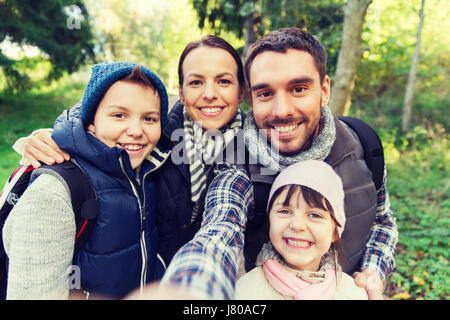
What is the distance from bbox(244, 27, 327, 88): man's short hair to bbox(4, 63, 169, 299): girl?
2.21 ft

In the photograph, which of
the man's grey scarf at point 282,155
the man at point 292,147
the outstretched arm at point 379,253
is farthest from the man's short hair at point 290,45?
the outstretched arm at point 379,253

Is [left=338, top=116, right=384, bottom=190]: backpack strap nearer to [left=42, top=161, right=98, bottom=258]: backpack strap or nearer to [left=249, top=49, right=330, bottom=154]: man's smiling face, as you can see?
[left=249, top=49, right=330, bottom=154]: man's smiling face

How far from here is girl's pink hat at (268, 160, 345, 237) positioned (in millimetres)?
1566

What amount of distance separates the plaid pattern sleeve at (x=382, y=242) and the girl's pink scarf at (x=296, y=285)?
49 cm

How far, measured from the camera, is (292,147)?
1.84 meters

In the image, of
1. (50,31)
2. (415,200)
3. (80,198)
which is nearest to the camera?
(80,198)

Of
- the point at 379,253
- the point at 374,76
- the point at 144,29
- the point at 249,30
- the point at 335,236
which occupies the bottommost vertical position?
the point at 379,253

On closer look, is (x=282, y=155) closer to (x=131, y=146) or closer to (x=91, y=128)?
(x=131, y=146)

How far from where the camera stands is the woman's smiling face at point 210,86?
6.47 ft

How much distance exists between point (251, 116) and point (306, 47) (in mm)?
549

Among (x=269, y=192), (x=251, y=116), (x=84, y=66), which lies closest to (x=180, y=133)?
(x=251, y=116)

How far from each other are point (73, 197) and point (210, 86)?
1.10 metres

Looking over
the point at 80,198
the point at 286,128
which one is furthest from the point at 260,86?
the point at 80,198

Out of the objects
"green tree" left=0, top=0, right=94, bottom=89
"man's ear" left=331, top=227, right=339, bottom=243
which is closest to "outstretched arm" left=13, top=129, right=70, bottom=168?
"man's ear" left=331, top=227, right=339, bottom=243
